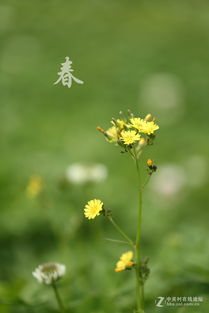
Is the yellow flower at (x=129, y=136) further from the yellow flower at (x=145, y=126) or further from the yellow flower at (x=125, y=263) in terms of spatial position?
the yellow flower at (x=125, y=263)

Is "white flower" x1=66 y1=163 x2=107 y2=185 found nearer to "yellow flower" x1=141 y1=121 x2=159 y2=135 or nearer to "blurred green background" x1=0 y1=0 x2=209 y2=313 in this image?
"blurred green background" x1=0 y1=0 x2=209 y2=313

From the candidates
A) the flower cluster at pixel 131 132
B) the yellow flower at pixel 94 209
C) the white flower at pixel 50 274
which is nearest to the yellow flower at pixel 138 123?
the flower cluster at pixel 131 132

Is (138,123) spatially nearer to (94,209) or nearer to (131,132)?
(131,132)

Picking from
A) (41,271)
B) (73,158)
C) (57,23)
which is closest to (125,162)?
(73,158)

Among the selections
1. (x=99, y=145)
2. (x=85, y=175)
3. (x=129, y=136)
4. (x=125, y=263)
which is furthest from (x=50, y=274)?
(x=99, y=145)

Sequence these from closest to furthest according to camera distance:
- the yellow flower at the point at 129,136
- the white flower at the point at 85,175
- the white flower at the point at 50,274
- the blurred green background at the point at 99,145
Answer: the yellow flower at the point at 129,136, the white flower at the point at 50,274, the blurred green background at the point at 99,145, the white flower at the point at 85,175

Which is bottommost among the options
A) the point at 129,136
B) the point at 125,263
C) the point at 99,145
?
the point at 125,263

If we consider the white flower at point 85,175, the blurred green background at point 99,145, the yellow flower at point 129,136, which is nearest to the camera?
the yellow flower at point 129,136

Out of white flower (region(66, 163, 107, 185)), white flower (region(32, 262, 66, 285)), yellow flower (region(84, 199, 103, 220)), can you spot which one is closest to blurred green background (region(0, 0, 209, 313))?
white flower (region(66, 163, 107, 185))
